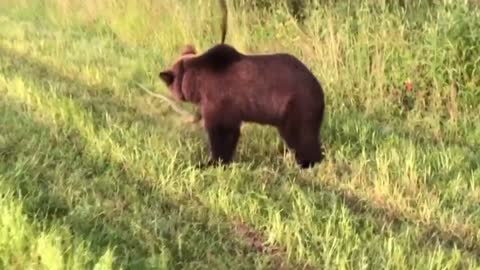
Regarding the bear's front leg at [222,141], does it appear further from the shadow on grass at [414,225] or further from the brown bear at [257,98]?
the shadow on grass at [414,225]

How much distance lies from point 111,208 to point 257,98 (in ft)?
4.56

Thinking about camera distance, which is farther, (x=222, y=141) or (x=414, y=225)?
(x=222, y=141)

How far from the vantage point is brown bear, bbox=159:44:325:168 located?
559cm

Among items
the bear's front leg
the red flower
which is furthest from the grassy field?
the bear's front leg

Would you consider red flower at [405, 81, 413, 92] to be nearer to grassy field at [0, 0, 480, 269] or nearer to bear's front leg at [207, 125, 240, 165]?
grassy field at [0, 0, 480, 269]

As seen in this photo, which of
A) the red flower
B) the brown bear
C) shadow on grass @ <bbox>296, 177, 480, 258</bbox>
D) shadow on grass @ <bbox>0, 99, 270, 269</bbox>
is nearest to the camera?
shadow on grass @ <bbox>0, 99, 270, 269</bbox>

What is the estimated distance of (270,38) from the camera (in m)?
9.27

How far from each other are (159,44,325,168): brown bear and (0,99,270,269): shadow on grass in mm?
760

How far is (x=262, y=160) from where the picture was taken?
5965 mm

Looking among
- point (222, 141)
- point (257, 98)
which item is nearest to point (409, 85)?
point (257, 98)

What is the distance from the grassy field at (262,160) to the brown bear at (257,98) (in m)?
0.22

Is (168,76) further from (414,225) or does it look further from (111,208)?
(414,225)

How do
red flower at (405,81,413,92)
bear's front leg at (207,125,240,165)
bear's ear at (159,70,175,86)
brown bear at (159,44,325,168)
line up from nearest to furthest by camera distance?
1. brown bear at (159,44,325,168)
2. bear's front leg at (207,125,240,165)
3. bear's ear at (159,70,175,86)
4. red flower at (405,81,413,92)

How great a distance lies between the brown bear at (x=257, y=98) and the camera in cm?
559
